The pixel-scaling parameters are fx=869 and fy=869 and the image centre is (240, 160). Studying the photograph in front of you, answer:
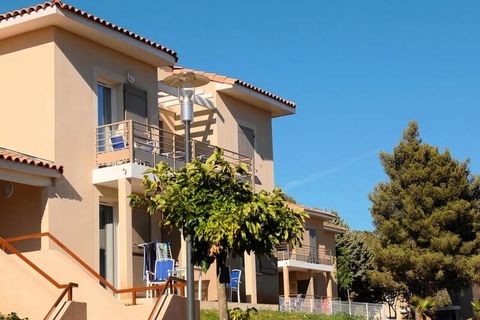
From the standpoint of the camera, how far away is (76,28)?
20.3 m

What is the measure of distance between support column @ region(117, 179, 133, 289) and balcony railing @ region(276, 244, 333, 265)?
20666 mm

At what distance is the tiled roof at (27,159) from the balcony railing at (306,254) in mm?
21879

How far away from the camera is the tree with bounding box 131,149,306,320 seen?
12875mm

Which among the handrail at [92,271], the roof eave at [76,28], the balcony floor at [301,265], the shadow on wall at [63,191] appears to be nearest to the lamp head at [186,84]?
the handrail at [92,271]

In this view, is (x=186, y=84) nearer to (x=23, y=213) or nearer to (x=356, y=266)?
(x=23, y=213)

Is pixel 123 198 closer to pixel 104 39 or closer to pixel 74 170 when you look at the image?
pixel 74 170

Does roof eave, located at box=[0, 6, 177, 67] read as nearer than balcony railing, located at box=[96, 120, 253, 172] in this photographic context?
Yes

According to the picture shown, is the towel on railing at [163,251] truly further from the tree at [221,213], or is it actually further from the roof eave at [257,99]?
the tree at [221,213]

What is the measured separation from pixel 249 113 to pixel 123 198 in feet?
27.5

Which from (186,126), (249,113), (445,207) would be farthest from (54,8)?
(445,207)

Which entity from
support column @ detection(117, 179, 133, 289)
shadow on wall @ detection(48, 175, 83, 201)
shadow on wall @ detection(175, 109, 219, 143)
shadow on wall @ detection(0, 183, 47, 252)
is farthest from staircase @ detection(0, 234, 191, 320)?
shadow on wall @ detection(175, 109, 219, 143)

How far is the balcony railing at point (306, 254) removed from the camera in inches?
1613

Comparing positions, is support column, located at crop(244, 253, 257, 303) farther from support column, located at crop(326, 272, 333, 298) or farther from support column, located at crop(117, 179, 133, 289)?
support column, located at crop(326, 272, 333, 298)

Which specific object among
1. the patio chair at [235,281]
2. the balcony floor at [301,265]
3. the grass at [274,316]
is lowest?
Answer: the grass at [274,316]
